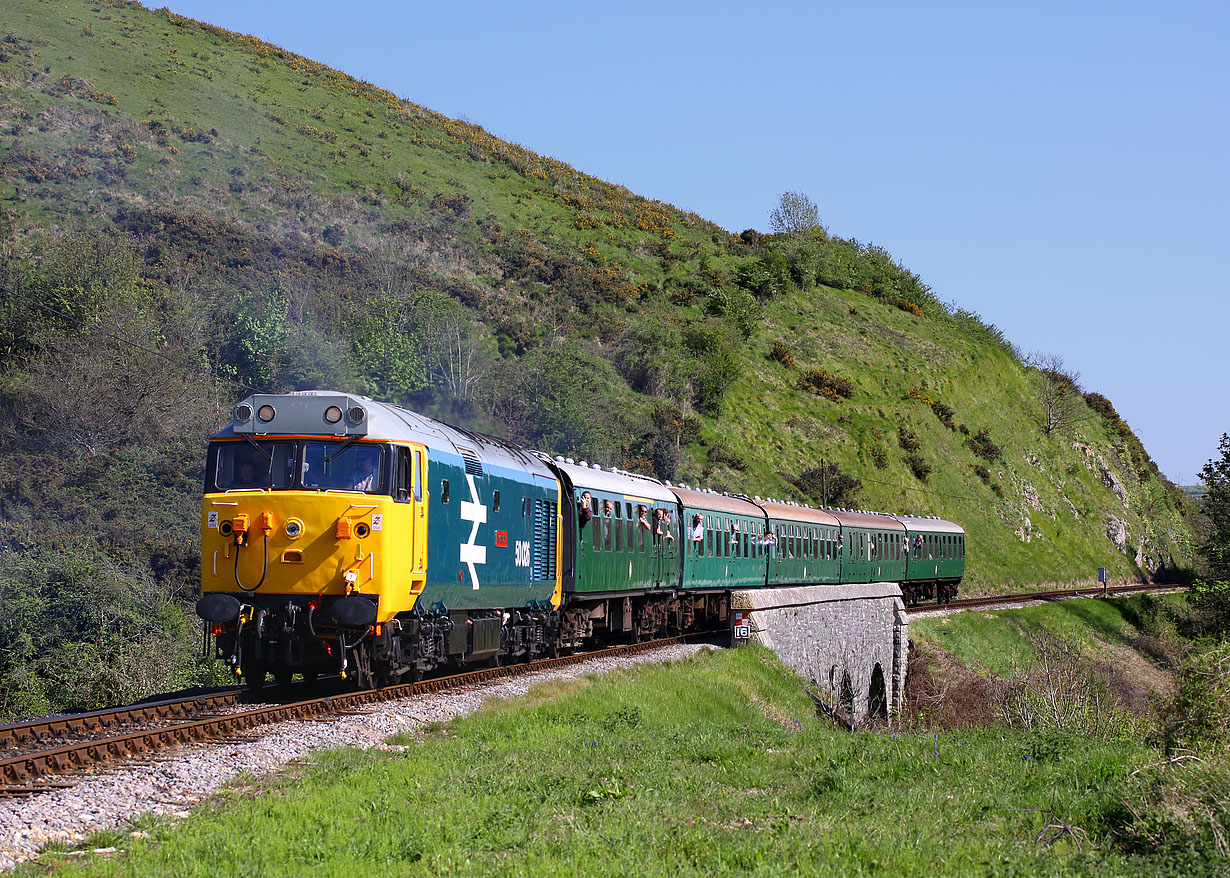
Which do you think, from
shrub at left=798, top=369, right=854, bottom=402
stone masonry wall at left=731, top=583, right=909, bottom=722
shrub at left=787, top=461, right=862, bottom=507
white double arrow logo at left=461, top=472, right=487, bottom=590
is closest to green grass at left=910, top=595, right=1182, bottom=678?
stone masonry wall at left=731, top=583, right=909, bottom=722

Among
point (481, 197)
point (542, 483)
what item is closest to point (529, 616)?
point (542, 483)

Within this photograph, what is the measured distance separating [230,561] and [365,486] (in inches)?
75.4

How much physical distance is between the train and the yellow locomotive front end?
0.02 meters

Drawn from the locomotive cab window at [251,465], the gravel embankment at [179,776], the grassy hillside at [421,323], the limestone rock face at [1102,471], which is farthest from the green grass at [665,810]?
the limestone rock face at [1102,471]

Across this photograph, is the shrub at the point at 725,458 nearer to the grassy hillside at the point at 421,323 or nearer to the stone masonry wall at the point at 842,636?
the grassy hillside at the point at 421,323

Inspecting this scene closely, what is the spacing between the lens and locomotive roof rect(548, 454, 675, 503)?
889 inches

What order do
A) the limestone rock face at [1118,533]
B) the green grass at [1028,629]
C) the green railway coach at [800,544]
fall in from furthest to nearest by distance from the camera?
the limestone rock face at [1118,533]
the green grass at [1028,629]
the green railway coach at [800,544]

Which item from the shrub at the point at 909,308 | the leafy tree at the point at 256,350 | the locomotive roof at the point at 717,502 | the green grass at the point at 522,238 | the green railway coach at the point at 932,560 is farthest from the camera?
the shrub at the point at 909,308

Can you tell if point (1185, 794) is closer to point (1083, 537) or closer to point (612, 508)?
point (612, 508)

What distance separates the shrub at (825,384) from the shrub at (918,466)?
6411 millimetres

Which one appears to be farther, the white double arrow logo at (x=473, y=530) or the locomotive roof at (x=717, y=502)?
the locomotive roof at (x=717, y=502)

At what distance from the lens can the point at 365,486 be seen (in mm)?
13898

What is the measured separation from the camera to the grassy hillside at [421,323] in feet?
131

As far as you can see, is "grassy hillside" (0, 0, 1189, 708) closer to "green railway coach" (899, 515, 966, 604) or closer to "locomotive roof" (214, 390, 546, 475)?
"green railway coach" (899, 515, 966, 604)
